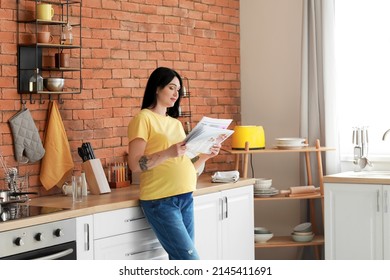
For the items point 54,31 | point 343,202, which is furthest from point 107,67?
point 343,202

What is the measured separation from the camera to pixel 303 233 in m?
5.88

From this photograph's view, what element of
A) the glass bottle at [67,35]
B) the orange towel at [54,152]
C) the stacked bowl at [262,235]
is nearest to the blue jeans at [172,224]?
the orange towel at [54,152]

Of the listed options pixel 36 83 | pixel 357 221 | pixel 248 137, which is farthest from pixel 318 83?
pixel 36 83

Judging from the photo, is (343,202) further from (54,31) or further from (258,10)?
(54,31)

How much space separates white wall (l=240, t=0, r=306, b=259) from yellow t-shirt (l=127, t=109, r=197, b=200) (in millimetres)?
2040

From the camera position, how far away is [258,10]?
6402mm

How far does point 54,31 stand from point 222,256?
1.88 m

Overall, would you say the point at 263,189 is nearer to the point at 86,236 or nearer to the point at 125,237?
the point at 125,237

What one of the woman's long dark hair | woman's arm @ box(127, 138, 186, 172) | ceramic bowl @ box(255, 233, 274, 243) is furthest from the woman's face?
ceramic bowl @ box(255, 233, 274, 243)

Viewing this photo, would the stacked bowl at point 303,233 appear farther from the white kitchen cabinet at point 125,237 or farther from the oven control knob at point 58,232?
the oven control knob at point 58,232

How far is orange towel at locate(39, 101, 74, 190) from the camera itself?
4.66 meters

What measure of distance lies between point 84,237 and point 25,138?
2.60 feet
